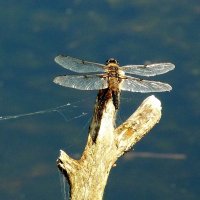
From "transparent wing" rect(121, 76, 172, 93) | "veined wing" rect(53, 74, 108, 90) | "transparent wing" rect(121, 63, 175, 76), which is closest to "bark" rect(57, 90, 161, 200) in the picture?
"veined wing" rect(53, 74, 108, 90)

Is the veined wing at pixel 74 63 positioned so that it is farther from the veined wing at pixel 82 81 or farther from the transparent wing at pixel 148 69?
the transparent wing at pixel 148 69

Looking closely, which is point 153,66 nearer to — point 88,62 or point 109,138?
point 88,62

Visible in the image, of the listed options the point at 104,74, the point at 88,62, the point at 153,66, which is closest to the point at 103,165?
the point at 104,74

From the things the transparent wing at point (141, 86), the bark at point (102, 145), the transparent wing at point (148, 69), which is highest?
the transparent wing at point (148, 69)

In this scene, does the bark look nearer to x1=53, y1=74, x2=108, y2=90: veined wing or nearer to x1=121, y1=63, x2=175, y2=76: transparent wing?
x1=53, y1=74, x2=108, y2=90: veined wing

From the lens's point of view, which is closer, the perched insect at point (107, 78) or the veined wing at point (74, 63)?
the perched insect at point (107, 78)

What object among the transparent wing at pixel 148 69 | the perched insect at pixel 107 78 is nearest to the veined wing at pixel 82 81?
the perched insect at pixel 107 78

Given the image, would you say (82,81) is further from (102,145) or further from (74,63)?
(102,145)
